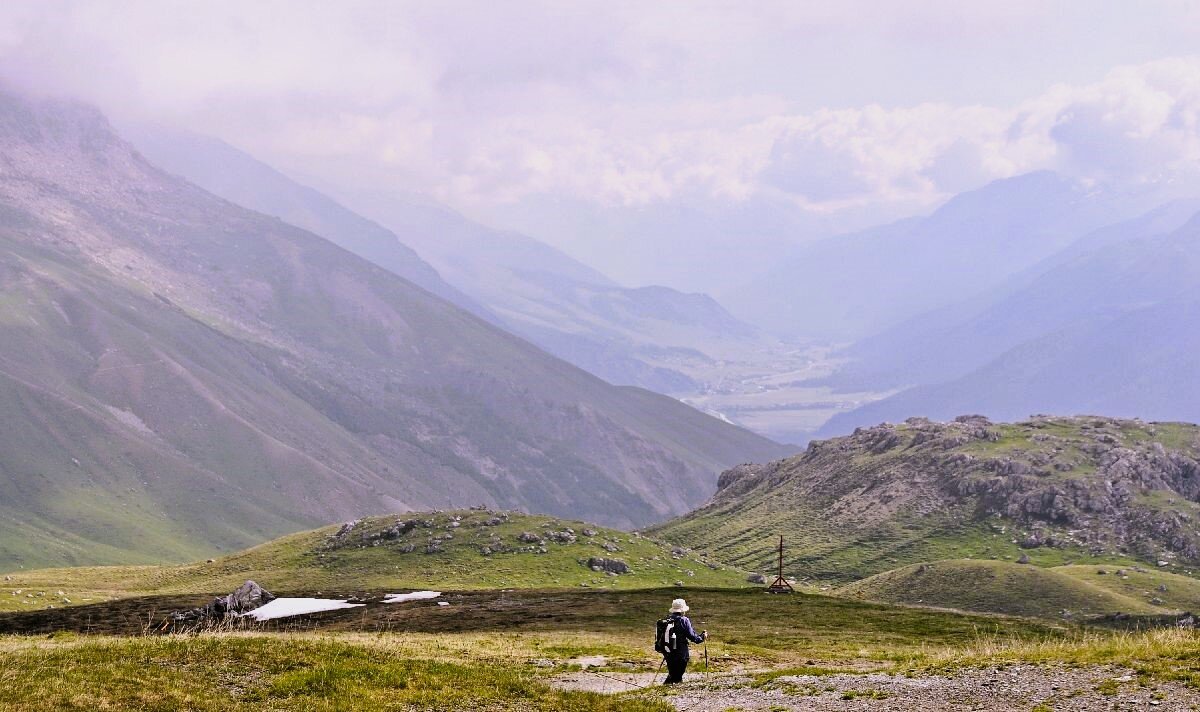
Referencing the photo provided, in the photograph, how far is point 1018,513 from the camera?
568 ft

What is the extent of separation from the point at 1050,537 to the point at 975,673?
14333 cm

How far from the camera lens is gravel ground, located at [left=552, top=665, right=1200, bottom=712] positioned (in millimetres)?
30156

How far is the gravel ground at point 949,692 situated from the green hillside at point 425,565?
77.7 meters

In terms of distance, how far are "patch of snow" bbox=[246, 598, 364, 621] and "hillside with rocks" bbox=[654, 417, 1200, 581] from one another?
319 feet

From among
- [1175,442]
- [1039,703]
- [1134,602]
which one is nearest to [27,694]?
[1039,703]

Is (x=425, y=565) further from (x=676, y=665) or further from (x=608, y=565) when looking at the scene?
(x=676, y=665)

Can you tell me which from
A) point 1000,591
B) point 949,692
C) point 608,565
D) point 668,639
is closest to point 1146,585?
point 1000,591

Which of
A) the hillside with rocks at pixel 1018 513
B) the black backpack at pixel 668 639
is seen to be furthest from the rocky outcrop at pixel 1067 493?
the black backpack at pixel 668 639

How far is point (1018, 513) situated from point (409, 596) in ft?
403

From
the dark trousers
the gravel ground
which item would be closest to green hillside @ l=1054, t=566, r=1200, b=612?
the gravel ground

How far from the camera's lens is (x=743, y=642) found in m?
62.5

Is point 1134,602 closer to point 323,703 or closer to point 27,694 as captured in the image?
point 323,703

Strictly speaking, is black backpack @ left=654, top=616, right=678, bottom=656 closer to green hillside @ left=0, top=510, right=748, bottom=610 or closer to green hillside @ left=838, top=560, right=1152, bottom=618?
green hillside @ left=0, top=510, right=748, bottom=610

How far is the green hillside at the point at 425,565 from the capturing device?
11925 centimetres
